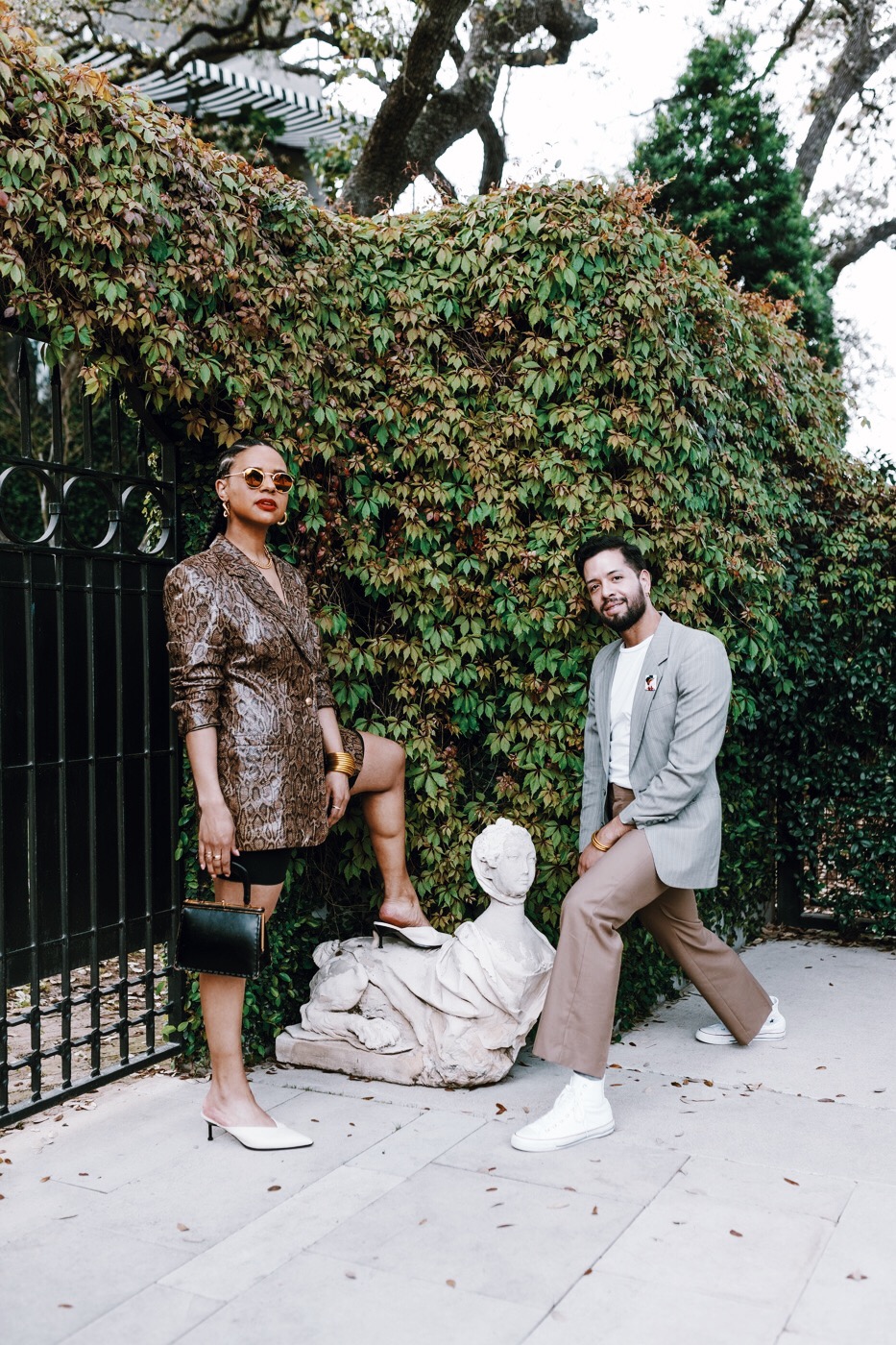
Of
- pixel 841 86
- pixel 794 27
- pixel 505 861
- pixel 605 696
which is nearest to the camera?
pixel 505 861

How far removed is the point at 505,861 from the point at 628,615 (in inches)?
40.4

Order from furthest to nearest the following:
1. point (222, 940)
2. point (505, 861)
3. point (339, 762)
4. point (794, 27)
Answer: point (794, 27)
point (505, 861)
point (339, 762)
point (222, 940)

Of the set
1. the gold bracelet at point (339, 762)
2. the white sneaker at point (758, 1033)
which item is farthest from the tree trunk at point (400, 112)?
the white sneaker at point (758, 1033)

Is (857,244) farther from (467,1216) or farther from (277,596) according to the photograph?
(467,1216)

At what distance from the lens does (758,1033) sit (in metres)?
4.78

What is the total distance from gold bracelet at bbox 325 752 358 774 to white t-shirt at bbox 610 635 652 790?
1036 mm

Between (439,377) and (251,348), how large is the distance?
814 mm

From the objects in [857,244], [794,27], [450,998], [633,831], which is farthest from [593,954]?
[857,244]

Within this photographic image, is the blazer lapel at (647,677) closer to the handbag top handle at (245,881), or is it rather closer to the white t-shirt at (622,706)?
the white t-shirt at (622,706)

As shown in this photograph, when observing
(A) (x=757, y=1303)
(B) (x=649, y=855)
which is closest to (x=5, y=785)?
(B) (x=649, y=855)

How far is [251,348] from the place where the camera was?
4215mm

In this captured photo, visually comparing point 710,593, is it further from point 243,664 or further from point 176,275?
point 176,275

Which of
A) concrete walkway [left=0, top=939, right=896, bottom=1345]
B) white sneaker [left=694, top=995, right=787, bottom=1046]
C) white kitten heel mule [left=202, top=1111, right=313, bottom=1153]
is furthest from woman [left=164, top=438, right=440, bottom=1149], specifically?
white sneaker [left=694, top=995, right=787, bottom=1046]

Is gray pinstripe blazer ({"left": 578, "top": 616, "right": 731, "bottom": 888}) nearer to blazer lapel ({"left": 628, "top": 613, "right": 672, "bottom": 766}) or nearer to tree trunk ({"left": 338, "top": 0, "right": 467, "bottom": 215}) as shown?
blazer lapel ({"left": 628, "top": 613, "right": 672, "bottom": 766})
